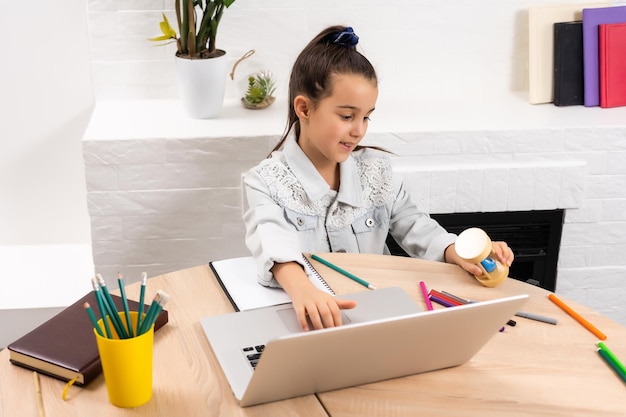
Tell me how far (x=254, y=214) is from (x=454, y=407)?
0.67 meters

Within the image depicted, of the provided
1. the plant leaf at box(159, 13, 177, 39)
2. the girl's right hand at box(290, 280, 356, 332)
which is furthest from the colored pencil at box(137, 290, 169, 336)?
the plant leaf at box(159, 13, 177, 39)

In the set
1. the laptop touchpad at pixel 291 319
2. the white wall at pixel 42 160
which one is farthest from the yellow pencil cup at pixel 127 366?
the white wall at pixel 42 160

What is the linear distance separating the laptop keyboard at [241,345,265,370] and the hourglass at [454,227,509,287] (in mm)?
471

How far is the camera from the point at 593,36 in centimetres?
245

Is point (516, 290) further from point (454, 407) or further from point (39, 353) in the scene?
point (39, 353)

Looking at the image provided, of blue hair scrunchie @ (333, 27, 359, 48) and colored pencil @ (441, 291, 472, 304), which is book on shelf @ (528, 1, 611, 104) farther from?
colored pencil @ (441, 291, 472, 304)

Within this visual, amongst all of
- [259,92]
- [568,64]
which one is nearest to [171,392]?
[259,92]

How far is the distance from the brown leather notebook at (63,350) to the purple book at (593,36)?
177 centimetres

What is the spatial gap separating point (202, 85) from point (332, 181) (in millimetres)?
641

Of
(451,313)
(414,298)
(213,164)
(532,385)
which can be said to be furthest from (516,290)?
(213,164)

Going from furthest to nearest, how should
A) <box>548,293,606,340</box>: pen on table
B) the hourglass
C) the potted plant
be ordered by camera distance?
the potted plant → the hourglass → <box>548,293,606,340</box>: pen on table

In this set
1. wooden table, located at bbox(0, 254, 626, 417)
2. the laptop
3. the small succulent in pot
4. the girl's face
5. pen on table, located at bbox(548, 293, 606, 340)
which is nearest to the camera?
the laptop

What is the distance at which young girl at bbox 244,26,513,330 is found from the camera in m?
1.71

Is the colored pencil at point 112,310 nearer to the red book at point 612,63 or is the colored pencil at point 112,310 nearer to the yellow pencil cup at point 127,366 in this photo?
the yellow pencil cup at point 127,366
